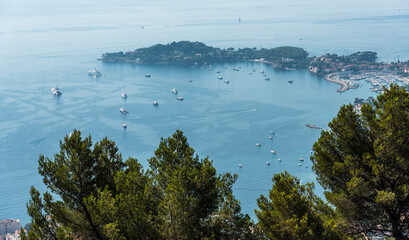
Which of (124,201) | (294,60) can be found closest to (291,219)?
(124,201)

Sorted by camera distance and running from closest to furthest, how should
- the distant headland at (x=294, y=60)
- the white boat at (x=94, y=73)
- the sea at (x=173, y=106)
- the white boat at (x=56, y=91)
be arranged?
the sea at (x=173, y=106) < the white boat at (x=56, y=91) < the distant headland at (x=294, y=60) < the white boat at (x=94, y=73)

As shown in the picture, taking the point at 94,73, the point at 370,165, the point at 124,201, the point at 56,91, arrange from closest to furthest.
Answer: the point at 124,201
the point at 370,165
the point at 56,91
the point at 94,73

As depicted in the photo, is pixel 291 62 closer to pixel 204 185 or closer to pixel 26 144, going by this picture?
pixel 26 144

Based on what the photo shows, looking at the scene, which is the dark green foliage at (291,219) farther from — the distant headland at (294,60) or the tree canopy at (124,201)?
the distant headland at (294,60)

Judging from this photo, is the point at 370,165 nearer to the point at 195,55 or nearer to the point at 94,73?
the point at 94,73

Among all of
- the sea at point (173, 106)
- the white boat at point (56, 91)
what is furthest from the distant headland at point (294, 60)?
the white boat at point (56, 91)

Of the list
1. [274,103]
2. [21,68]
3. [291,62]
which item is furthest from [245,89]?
[21,68]
